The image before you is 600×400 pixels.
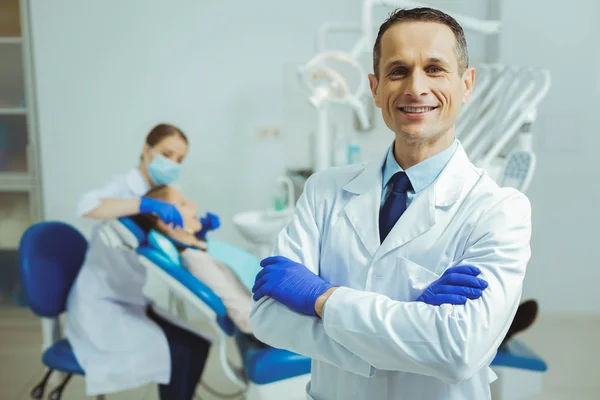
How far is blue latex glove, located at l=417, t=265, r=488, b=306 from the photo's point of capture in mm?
926

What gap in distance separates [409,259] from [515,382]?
113cm

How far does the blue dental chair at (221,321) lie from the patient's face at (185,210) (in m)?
0.21

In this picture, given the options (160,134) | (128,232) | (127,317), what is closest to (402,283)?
(128,232)

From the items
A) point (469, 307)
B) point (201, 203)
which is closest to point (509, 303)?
point (469, 307)

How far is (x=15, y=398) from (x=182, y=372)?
0.95 metres

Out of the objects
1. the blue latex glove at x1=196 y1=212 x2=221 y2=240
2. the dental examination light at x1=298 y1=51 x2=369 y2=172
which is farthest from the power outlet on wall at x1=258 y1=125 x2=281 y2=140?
the blue latex glove at x1=196 y1=212 x2=221 y2=240

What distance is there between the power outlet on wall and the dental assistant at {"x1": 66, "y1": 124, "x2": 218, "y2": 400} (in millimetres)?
1155

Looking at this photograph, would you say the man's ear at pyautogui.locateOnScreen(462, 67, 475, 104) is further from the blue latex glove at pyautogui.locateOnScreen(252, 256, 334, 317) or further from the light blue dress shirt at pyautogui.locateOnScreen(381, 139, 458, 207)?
the blue latex glove at pyautogui.locateOnScreen(252, 256, 334, 317)

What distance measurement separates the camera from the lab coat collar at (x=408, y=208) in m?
1.04

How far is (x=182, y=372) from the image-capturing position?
2.06 m

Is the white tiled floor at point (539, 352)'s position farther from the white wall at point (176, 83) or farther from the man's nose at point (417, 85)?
the man's nose at point (417, 85)

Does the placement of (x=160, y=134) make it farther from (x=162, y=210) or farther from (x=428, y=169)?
(x=428, y=169)

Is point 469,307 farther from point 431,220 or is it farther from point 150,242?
point 150,242

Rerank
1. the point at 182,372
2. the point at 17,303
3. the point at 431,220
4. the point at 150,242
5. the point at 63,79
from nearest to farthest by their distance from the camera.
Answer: the point at 431,220 < the point at 150,242 < the point at 182,372 < the point at 63,79 < the point at 17,303
